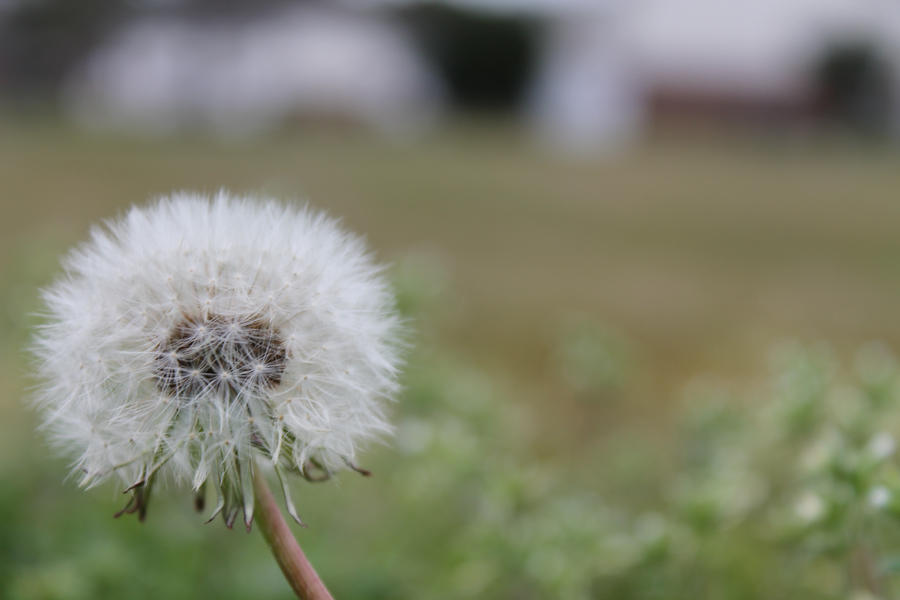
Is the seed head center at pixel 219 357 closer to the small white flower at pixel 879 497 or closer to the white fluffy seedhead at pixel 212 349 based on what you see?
the white fluffy seedhead at pixel 212 349

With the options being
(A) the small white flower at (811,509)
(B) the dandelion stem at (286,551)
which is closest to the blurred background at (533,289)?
(A) the small white flower at (811,509)

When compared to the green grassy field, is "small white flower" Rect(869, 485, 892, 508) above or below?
above

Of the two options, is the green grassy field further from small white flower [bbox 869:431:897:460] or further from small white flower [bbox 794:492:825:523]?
small white flower [bbox 869:431:897:460]

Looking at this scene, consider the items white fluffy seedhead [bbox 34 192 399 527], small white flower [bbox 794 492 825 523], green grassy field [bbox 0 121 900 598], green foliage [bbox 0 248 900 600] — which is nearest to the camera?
white fluffy seedhead [bbox 34 192 399 527]

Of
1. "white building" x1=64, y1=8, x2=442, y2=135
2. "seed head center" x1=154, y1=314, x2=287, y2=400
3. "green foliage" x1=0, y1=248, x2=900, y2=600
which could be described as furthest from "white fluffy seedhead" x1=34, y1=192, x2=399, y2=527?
"white building" x1=64, y1=8, x2=442, y2=135

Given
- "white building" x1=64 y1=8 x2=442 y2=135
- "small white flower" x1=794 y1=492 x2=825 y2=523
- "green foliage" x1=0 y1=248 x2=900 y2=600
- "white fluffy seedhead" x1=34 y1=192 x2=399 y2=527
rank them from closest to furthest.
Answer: "white fluffy seedhead" x1=34 y1=192 x2=399 y2=527 < "small white flower" x1=794 y1=492 x2=825 y2=523 < "green foliage" x1=0 y1=248 x2=900 y2=600 < "white building" x1=64 y1=8 x2=442 y2=135

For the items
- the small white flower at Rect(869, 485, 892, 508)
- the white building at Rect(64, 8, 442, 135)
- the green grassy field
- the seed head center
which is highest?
the seed head center

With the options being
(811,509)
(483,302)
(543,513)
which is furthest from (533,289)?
(811,509)
